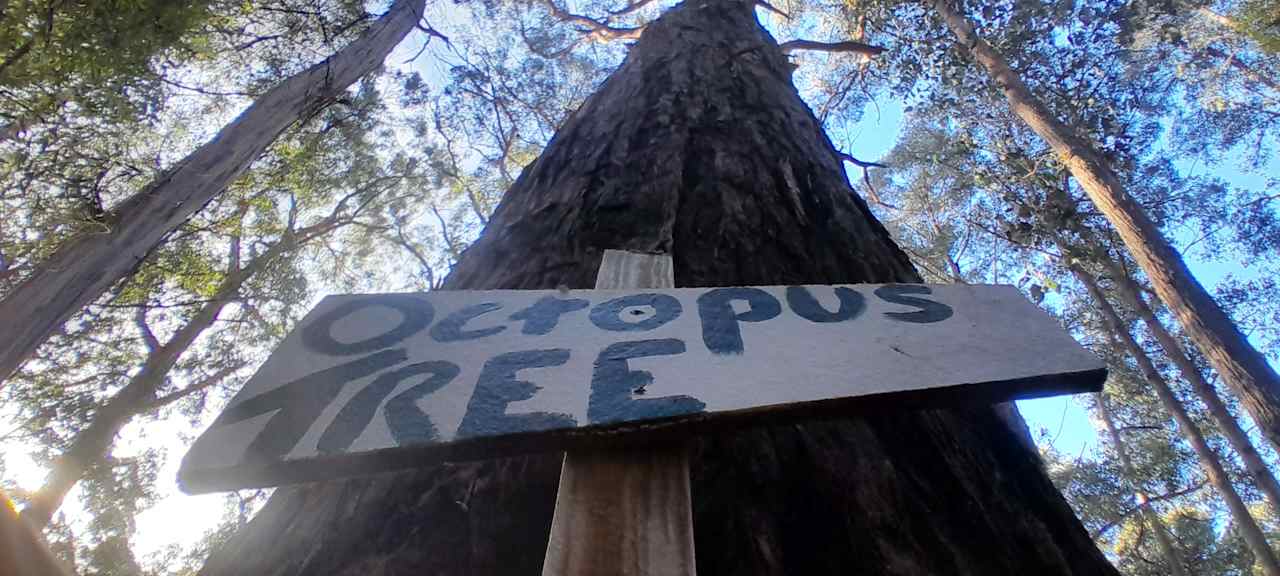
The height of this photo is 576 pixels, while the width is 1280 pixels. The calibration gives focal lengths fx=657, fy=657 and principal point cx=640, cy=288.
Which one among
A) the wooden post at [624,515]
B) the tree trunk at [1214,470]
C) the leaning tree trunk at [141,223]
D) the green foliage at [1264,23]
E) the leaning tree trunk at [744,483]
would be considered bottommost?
the wooden post at [624,515]

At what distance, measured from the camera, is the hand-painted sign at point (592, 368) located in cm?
59

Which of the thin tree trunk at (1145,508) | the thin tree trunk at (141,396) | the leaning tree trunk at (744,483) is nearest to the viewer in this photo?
the leaning tree trunk at (744,483)

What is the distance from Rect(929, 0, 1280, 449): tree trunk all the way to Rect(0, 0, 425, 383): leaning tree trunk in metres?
5.79

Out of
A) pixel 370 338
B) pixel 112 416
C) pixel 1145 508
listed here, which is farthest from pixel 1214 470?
pixel 112 416

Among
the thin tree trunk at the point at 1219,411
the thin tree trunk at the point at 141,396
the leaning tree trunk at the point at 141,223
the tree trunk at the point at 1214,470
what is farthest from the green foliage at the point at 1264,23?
the thin tree trunk at the point at 141,396

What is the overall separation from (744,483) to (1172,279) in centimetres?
552

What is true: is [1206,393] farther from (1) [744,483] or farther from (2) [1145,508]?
(1) [744,483]

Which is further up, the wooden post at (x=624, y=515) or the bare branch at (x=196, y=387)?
the bare branch at (x=196, y=387)

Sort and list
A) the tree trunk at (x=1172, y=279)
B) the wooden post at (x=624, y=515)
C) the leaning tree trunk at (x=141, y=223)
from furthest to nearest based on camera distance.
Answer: the tree trunk at (x=1172, y=279) < the leaning tree trunk at (x=141, y=223) < the wooden post at (x=624, y=515)

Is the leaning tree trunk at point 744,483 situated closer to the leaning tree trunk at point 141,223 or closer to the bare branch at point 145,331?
the leaning tree trunk at point 141,223

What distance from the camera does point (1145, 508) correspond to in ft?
33.1

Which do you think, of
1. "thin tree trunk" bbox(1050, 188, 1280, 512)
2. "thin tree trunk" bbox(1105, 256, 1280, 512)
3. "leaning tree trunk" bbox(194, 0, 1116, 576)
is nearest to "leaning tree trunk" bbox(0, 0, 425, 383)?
"leaning tree trunk" bbox(194, 0, 1116, 576)

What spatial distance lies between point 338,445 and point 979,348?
65 cm

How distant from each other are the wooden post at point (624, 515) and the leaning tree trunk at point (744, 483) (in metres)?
0.16
